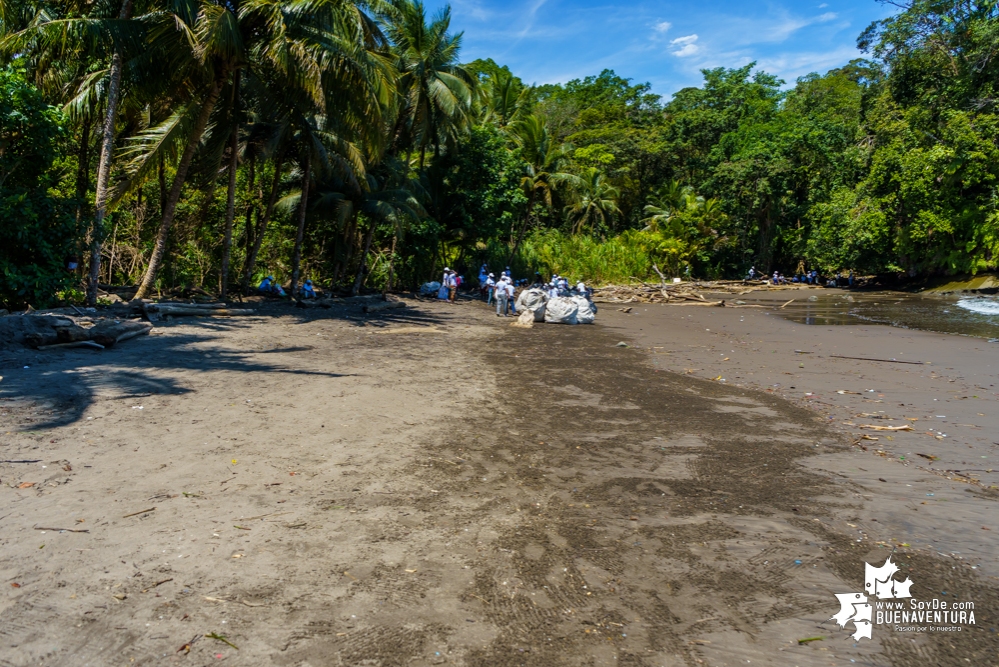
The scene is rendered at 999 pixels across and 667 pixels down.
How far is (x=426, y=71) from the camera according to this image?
2495cm

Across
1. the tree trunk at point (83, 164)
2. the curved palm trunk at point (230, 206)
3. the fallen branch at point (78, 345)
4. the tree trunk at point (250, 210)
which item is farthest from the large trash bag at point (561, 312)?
the tree trunk at point (83, 164)

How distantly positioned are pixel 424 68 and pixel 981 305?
2460 centimetres

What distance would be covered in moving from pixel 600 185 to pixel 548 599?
1659 inches

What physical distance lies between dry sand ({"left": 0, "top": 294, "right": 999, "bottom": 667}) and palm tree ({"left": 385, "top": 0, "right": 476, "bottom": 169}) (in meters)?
18.0

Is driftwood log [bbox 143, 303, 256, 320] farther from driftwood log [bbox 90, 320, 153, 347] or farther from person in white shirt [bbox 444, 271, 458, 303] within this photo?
person in white shirt [bbox 444, 271, 458, 303]

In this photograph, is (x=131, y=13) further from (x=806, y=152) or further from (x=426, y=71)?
(x=806, y=152)

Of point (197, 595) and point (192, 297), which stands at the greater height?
A: point (192, 297)

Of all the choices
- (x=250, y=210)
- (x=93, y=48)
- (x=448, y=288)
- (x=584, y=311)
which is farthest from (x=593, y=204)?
(x=93, y=48)

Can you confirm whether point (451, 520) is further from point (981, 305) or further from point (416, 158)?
point (416, 158)

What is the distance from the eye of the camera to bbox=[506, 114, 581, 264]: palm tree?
33.8 meters

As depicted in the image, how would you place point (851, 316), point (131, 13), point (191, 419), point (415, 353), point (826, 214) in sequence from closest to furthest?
point (191, 419)
point (415, 353)
point (131, 13)
point (851, 316)
point (826, 214)

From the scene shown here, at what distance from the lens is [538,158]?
34.5m

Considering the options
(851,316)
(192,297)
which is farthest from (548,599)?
(851,316)

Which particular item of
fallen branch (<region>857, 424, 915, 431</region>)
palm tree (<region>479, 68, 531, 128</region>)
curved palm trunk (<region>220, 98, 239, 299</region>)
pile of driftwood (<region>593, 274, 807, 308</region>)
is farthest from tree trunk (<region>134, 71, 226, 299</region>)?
palm tree (<region>479, 68, 531, 128</region>)
